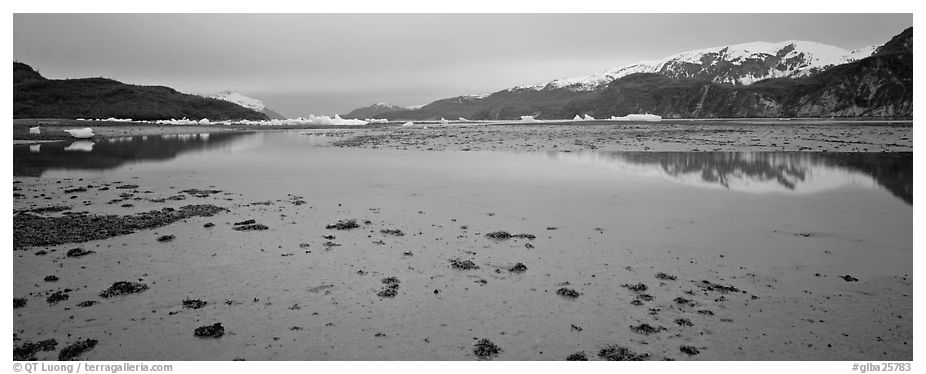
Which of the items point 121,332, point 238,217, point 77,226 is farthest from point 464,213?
point 77,226

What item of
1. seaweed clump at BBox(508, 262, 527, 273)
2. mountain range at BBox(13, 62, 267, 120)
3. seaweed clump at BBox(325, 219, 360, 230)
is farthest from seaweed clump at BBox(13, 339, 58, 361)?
mountain range at BBox(13, 62, 267, 120)

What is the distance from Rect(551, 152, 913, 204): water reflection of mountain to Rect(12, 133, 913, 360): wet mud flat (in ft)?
11.3

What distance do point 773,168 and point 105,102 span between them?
585ft

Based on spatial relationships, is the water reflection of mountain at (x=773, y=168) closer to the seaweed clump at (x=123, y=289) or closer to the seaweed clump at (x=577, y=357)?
the seaweed clump at (x=577, y=357)

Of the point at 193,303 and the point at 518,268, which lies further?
the point at 518,268

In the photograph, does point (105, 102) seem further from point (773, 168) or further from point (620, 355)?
point (620, 355)

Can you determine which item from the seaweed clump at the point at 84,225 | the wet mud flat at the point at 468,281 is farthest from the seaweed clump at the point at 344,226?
the seaweed clump at the point at 84,225

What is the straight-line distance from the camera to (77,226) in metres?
11.6

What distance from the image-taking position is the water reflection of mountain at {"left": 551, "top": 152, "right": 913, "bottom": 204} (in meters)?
A: 18.2

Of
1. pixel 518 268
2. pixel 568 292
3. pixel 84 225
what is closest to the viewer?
pixel 568 292

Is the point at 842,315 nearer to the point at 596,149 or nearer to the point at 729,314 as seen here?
the point at 729,314

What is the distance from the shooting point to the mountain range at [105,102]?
132 meters

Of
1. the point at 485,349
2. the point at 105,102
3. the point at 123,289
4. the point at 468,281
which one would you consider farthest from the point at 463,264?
the point at 105,102

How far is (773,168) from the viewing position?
75.0 ft
